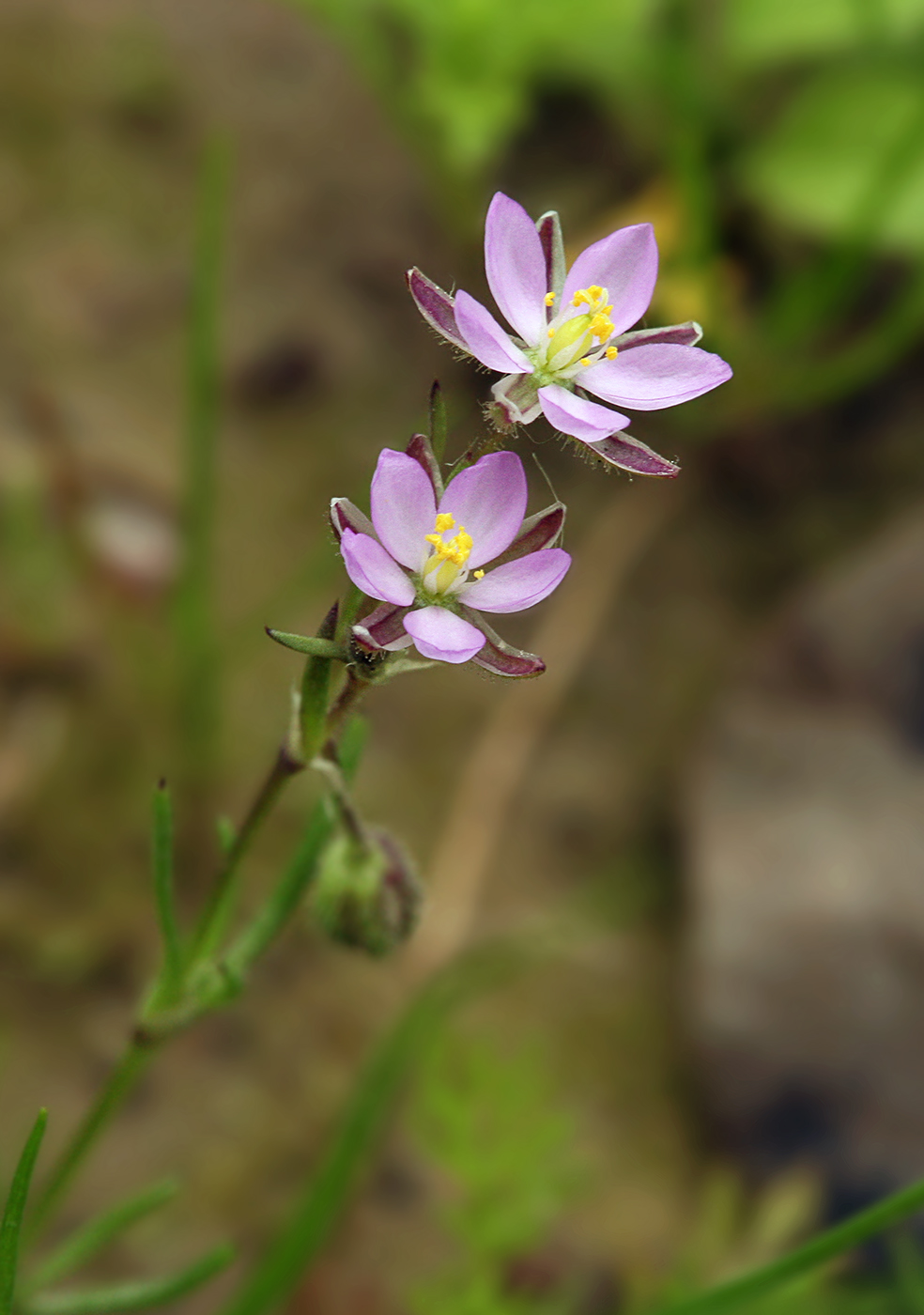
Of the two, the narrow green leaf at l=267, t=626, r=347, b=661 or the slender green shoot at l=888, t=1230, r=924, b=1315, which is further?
the slender green shoot at l=888, t=1230, r=924, b=1315

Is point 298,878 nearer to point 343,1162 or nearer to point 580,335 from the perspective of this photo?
point 343,1162

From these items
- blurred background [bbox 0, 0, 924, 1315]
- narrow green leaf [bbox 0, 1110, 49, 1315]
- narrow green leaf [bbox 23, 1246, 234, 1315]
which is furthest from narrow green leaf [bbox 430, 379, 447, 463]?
blurred background [bbox 0, 0, 924, 1315]

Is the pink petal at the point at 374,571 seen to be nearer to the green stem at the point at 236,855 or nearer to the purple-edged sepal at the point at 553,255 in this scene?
the green stem at the point at 236,855

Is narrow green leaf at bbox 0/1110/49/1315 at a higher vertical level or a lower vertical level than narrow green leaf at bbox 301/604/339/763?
lower

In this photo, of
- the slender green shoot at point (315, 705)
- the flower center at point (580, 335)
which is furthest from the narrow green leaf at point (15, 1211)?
the flower center at point (580, 335)

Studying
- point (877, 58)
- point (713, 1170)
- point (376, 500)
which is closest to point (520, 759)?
point (713, 1170)

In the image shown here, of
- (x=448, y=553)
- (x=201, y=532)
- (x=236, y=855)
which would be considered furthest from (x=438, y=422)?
(x=201, y=532)

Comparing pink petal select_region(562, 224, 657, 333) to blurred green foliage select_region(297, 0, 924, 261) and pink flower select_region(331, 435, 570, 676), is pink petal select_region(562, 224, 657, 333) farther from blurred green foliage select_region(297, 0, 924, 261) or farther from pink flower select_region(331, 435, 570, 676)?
blurred green foliage select_region(297, 0, 924, 261)
